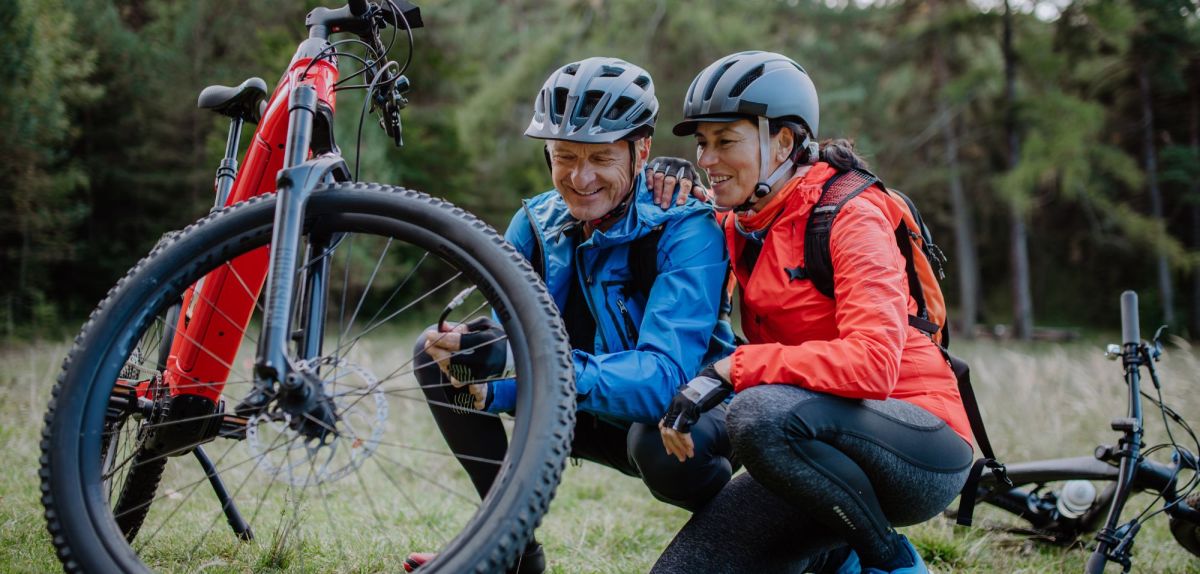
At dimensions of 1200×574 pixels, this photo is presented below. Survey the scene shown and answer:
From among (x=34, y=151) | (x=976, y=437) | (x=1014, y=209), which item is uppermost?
(x=34, y=151)

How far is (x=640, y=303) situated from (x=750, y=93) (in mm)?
744

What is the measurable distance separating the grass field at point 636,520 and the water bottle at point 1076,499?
0.16m

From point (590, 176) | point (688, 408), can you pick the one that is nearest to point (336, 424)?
point (688, 408)

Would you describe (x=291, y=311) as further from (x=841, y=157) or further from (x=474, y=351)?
(x=841, y=157)

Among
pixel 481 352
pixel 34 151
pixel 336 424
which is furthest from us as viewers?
pixel 34 151

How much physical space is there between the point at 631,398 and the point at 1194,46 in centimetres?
2226

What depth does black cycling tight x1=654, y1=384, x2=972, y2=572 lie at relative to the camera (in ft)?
7.09

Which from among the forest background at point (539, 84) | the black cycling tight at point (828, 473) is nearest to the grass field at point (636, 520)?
the black cycling tight at point (828, 473)

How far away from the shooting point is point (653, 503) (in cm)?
439

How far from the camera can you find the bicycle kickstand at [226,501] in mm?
2801

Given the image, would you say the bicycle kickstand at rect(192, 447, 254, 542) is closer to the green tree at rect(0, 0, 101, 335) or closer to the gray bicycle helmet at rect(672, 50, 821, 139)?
the gray bicycle helmet at rect(672, 50, 821, 139)

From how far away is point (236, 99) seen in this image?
2887 millimetres

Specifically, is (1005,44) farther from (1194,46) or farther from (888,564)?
(888,564)

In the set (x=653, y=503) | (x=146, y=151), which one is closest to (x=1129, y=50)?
(x=653, y=503)
